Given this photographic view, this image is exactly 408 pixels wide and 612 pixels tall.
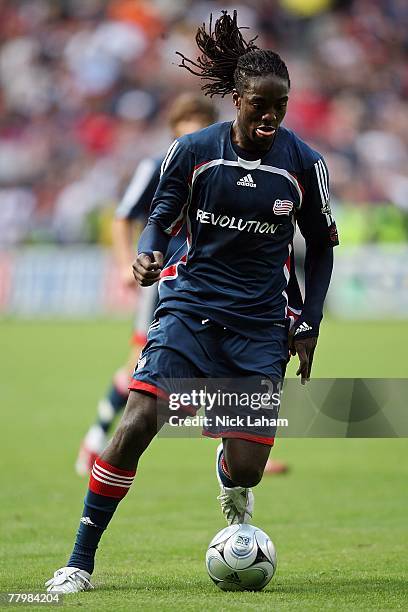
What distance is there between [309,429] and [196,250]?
1.02 m

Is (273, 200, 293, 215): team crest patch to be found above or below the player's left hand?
above

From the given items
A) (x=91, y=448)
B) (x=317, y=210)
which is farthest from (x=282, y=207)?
(x=91, y=448)

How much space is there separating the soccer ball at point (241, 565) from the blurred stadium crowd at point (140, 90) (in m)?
19.0

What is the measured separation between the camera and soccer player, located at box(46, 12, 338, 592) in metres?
4.97

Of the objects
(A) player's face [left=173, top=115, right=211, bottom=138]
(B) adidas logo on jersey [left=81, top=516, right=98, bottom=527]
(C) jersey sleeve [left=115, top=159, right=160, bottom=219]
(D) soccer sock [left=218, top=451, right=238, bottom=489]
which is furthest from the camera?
(C) jersey sleeve [left=115, top=159, right=160, bottom=219]

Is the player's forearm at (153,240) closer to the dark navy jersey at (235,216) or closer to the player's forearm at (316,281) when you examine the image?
the dark navy jersey at (235,216)

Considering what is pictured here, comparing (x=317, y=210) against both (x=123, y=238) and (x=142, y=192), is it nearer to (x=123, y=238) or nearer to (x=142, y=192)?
(x=142, y=192)

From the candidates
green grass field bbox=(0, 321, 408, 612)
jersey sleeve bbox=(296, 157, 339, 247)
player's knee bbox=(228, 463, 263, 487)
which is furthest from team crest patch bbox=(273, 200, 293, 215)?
green grass field bbox=(0, 321, 408, 612)

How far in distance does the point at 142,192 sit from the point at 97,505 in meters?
3.62

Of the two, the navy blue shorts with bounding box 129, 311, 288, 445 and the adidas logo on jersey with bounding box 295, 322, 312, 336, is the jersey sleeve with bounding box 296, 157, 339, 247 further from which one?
the navy blue shorts with bounding box 129, 311, 288, 445

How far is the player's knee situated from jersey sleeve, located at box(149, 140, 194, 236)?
42.3 inches

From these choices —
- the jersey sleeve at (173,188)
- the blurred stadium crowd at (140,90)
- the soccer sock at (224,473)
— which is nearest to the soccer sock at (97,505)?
the soccer sock at (224,473)

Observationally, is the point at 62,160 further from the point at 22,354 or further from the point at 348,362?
the point at 348,362

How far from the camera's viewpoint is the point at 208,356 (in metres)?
5.12
